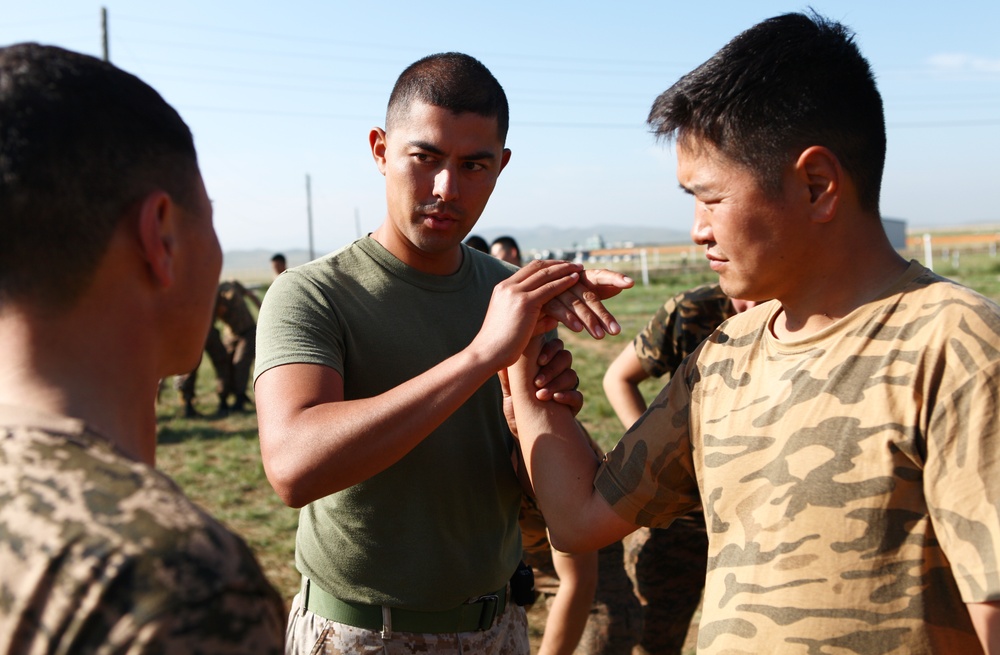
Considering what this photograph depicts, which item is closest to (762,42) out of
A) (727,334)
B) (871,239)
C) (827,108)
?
(827,108)

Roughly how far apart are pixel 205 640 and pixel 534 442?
5.22ft

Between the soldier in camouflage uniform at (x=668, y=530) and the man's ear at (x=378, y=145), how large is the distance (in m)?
2.03

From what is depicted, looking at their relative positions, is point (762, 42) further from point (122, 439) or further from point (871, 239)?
point (122, 439)


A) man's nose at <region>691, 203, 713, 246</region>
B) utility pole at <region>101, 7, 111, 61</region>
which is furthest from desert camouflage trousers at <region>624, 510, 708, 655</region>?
utility pole at <region>101, 7, 111, 61</region>

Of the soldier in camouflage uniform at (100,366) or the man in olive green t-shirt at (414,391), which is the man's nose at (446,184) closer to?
the man in olive green t-shirt at (414,391)

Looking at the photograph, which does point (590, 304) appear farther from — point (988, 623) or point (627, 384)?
point (627, 384)

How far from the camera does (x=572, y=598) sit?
173 inches

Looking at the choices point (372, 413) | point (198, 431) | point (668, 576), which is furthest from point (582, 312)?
point (198, 431)

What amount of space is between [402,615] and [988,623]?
1651 mm

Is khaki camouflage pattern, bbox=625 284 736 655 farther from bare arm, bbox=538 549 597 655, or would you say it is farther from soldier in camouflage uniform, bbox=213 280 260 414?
soldier in camouflage uniform, bbox=213 280 260 414

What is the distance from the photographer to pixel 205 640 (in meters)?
1.18

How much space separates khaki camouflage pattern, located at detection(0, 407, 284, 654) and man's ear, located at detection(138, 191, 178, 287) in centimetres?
29

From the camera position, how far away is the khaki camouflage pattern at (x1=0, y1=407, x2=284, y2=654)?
1.14 meters

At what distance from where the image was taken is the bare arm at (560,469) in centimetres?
250
